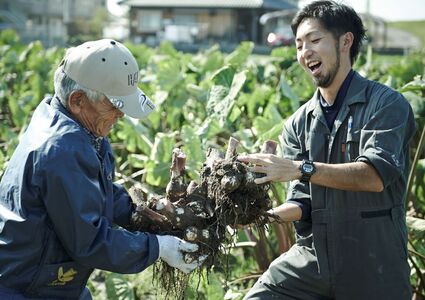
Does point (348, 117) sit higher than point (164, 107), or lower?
higher

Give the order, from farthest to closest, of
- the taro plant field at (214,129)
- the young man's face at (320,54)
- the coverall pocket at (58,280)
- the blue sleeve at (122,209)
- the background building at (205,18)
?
the background building at (205,18) < the taro plant field at (214,129) < the young man's face at (320,54) < the blue sleeve at (122,209) < the coverall pocket at (58,280)

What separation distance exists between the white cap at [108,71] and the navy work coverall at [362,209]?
0.87 metres

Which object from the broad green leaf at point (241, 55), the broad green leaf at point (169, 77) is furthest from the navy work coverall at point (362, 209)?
the broad green leaf at point (169, 77)

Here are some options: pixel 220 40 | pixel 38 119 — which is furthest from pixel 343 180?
pixel 220 40

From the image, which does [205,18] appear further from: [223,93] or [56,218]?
[56,218]

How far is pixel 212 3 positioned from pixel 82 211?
54.5m

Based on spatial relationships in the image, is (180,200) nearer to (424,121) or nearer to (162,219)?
(162,219)

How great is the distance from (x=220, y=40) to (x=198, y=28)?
5.89ft

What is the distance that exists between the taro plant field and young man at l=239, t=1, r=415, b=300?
254 mm

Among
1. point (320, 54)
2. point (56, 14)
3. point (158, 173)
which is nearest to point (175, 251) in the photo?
point (320, 54)

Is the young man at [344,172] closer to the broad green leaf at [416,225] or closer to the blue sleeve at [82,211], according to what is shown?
the blue sleeve at [82,211]

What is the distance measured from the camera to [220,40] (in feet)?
171

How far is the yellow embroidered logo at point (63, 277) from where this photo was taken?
8.47 ft

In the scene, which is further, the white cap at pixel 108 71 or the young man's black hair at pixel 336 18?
the young man's black hair at pixel 336 18
